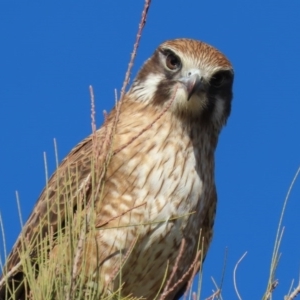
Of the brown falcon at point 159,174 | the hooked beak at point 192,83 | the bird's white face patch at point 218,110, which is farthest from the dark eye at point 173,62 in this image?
the bird's white face patch at point 218,110

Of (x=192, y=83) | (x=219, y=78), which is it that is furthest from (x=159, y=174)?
(x=219, y=78)

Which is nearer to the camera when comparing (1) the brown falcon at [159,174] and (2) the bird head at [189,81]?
(1) the brown falcon at [159,174]

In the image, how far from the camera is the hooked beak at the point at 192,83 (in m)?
5.29

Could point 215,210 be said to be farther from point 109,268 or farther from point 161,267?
point 109,268

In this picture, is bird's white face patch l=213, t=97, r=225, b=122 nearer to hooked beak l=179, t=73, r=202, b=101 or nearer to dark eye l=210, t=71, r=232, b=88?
dark eye l=210, t=71, r=232, b=88

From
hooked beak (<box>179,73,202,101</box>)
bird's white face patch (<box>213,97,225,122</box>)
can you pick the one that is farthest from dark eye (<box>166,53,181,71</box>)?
bird's white face patch (<box>213,97,225,122</box>)

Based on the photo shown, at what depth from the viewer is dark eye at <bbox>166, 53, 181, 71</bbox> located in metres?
5.59

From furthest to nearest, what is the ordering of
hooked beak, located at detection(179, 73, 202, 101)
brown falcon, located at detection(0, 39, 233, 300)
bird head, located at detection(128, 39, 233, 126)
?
bird head, located at detection(128, 39, 233, 126) < hooked beak, located at detection(179, 73, 202, 101) < brown falcon, located at detection(0, 39, 233, 300)

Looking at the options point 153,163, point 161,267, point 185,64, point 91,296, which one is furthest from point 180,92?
point 91,296

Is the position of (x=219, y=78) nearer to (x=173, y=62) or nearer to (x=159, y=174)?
(x=173, y=62)

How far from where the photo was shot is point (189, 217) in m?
5.27

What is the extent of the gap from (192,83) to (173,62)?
0.38 meters

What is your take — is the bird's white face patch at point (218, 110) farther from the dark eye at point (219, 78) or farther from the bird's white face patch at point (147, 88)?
the bird's white face patch at point (147, 88)

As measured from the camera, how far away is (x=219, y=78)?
18.5ft
